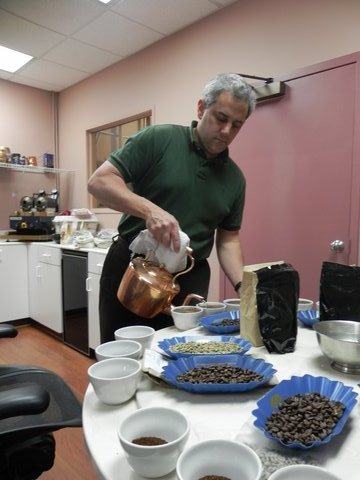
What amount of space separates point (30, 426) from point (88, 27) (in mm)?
2835

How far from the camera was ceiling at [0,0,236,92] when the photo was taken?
8.02 feet

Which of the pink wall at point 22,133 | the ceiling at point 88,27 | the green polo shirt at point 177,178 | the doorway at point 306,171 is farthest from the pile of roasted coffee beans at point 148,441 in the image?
the pink wall at point 22,133

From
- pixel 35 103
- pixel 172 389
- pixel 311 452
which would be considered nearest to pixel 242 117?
pixel 172 389

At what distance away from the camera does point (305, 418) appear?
0.57 metres

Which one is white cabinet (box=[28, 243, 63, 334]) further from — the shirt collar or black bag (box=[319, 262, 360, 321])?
black bag (box=[319, 262, 360, 321])

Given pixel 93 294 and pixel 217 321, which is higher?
pixel 217 321

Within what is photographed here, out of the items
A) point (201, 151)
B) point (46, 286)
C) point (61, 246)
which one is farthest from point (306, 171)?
point (46, 286)

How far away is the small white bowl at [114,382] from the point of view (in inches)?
25.6

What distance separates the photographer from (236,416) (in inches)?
24.7

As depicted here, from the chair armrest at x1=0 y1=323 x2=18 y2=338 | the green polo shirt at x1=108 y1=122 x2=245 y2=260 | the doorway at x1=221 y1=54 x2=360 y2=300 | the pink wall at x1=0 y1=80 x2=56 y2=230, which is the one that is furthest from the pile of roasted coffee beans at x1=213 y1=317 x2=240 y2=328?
the pink wall at x1=0 y1=80 x2=56 y2=230

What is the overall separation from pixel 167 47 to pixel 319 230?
201 centimetres

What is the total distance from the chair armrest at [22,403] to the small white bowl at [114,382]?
15 cm

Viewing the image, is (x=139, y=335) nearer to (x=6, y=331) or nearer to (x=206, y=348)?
(x=206, y=348)

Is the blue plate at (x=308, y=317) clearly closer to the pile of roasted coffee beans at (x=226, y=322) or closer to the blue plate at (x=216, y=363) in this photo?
the pile of roasted coffee beans at (x=226, y=322)
